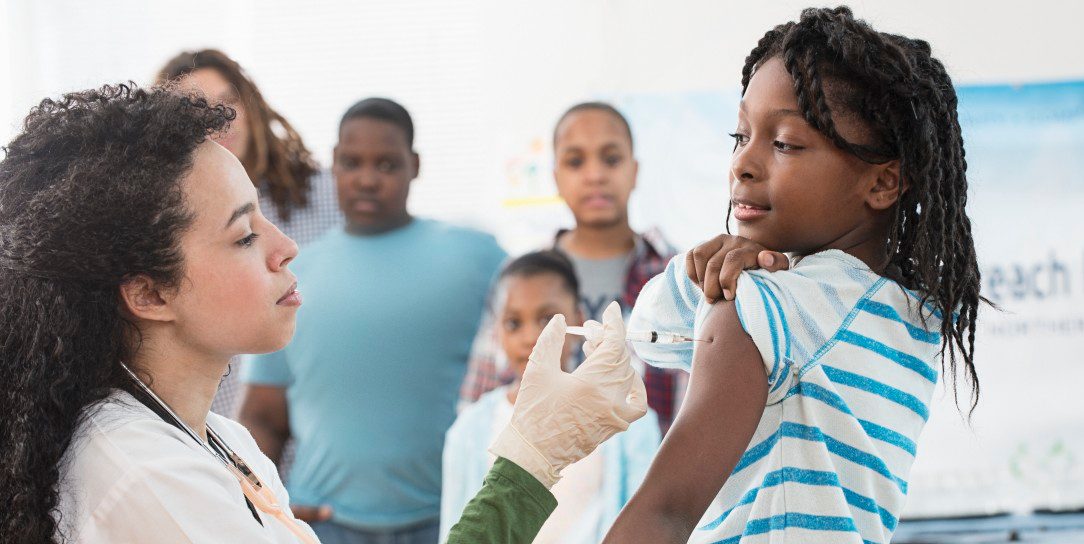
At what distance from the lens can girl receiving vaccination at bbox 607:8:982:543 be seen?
3.31ft

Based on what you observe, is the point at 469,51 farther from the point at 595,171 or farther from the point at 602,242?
the point at 602,242

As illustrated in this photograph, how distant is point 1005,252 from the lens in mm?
3652

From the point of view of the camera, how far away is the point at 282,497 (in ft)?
4.78

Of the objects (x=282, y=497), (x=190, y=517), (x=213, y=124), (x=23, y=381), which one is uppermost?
(x=213, y=124)

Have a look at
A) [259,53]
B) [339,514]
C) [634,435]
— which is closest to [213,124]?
[634,435]

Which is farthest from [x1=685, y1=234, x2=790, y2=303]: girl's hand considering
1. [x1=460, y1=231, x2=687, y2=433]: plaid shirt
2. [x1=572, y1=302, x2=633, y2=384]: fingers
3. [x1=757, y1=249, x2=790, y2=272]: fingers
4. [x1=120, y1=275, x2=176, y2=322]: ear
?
[x1=460, y1=231, x2=687, y2=433]: plaid shirt

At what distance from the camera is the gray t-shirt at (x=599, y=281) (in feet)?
9.04

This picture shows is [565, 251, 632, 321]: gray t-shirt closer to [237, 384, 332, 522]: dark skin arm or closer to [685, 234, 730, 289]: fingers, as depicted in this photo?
[237, 384, 332, 522]: dark skin arm

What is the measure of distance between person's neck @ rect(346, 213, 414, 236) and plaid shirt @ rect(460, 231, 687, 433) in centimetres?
39

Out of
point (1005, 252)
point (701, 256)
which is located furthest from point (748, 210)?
point (1005, 252)

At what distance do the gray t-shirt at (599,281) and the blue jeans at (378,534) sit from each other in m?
0.71

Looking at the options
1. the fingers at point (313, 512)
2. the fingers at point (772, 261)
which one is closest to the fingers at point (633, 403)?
the fingers at point (772, 261)

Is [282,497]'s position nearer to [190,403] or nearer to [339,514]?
[190,403]

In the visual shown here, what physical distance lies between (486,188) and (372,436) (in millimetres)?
1605
